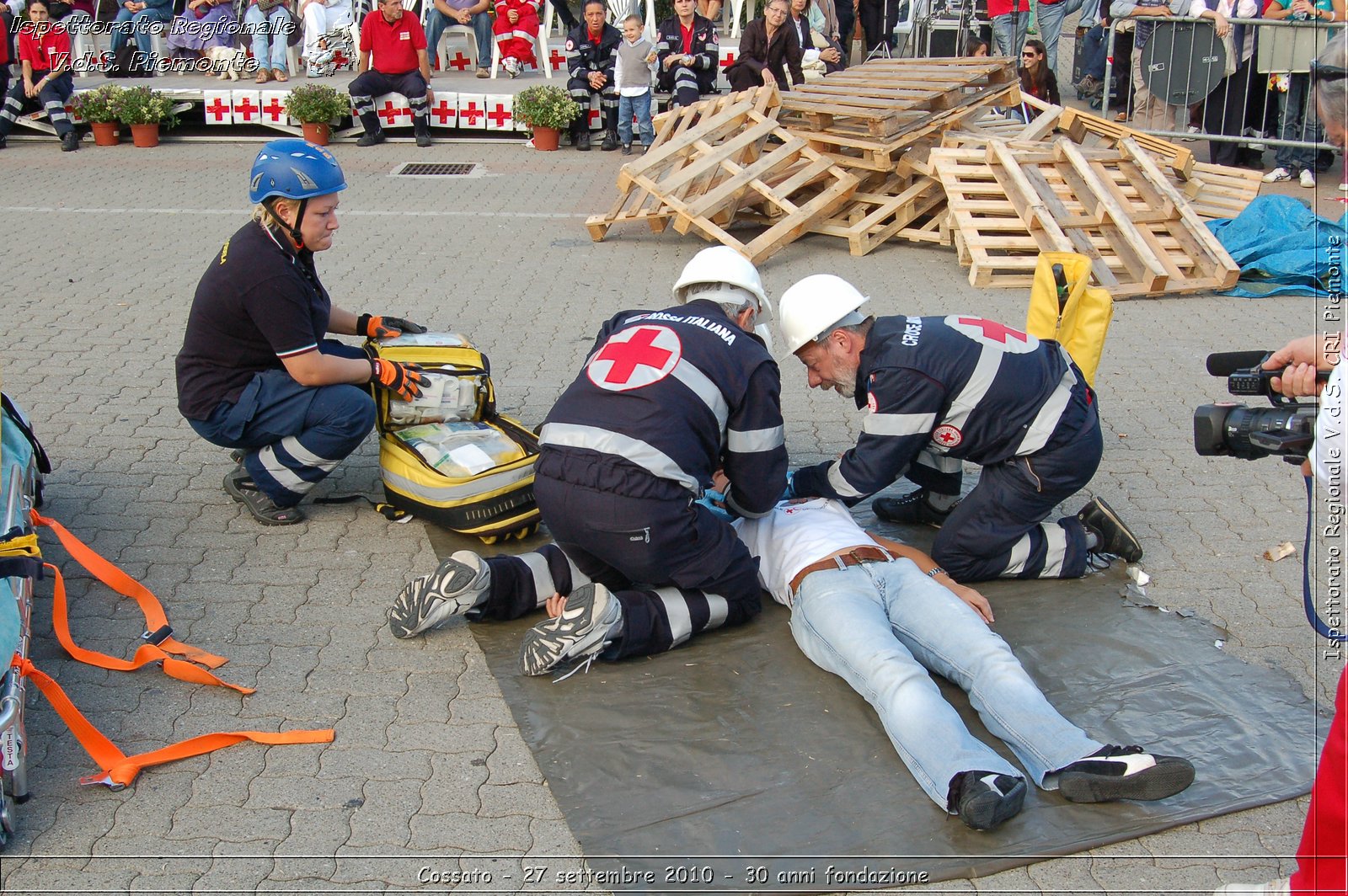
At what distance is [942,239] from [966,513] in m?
5.01

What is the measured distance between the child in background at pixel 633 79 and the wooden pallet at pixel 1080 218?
16.8ft

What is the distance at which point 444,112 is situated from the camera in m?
13.8

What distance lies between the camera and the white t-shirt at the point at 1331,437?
2.43m

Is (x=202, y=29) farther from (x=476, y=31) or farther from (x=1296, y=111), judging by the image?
(x=1296, y=111)

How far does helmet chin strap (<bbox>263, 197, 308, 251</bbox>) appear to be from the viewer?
14.3 ft

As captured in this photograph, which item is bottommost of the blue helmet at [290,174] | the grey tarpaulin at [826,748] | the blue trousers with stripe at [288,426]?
the grey tarpaulin at [826,748]

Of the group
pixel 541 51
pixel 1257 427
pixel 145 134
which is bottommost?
pixel 1257 427

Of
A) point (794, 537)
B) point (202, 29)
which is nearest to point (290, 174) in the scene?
point (794, 537)

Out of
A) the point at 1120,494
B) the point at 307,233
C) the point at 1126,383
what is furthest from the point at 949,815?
the point at 1126,383

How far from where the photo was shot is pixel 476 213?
10.4 meters

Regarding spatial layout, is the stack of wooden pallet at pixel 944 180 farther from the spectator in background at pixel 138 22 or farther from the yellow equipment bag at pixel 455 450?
the spectator in background at pixel 138 22

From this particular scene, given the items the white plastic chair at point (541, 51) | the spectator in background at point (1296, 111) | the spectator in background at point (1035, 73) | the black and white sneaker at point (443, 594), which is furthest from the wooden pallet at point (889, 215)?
the white plastic chair at point (541, 51)

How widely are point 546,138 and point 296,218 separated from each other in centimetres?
925

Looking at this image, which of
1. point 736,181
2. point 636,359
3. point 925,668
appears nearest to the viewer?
point 925,668
